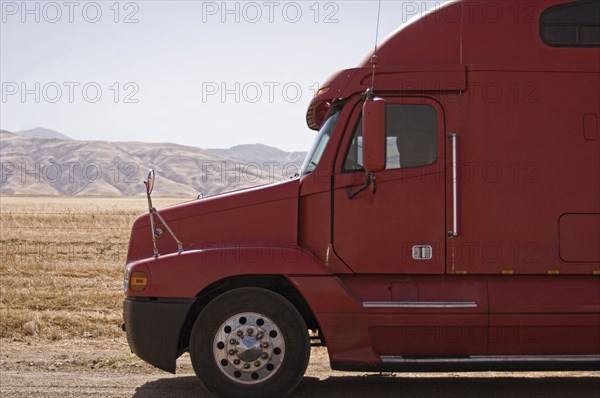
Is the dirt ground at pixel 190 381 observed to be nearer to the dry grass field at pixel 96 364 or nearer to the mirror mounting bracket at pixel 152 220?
the dry grass field at pixel 96 364

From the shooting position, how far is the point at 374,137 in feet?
22.4

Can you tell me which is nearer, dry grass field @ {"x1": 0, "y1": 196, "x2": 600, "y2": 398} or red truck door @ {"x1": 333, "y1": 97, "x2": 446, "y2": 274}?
red truck door @ {"x1": 333, "y1": 97, "x2": 446, "y2": 274}

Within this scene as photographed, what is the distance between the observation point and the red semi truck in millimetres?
7129

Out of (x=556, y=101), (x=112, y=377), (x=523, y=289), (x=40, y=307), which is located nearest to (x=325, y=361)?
(x=112, y=377)

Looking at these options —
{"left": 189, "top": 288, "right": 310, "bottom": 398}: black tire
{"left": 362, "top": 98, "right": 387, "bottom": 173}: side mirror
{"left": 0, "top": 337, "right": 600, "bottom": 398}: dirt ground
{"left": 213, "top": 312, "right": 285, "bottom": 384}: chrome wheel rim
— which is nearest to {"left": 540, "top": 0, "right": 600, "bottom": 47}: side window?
{"left": 362, "top": 98, "right": 387, "bottom": 173}: side mirror

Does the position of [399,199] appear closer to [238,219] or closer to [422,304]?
[422,304]

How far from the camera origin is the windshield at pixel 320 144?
24.2 ft

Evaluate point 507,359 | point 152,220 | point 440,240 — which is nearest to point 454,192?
point 440,240

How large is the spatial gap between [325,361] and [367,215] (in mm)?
2963

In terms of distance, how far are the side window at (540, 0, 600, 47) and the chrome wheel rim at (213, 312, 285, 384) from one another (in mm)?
3604

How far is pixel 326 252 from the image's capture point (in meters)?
7.30

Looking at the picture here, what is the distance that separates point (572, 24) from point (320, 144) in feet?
8.24

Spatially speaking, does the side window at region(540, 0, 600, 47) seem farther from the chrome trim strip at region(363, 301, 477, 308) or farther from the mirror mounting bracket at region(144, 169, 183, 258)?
the mirror mounting bracket at region(144, 169, 183, 258)

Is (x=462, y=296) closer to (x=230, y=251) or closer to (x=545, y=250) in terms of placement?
(x=545, y=250)
